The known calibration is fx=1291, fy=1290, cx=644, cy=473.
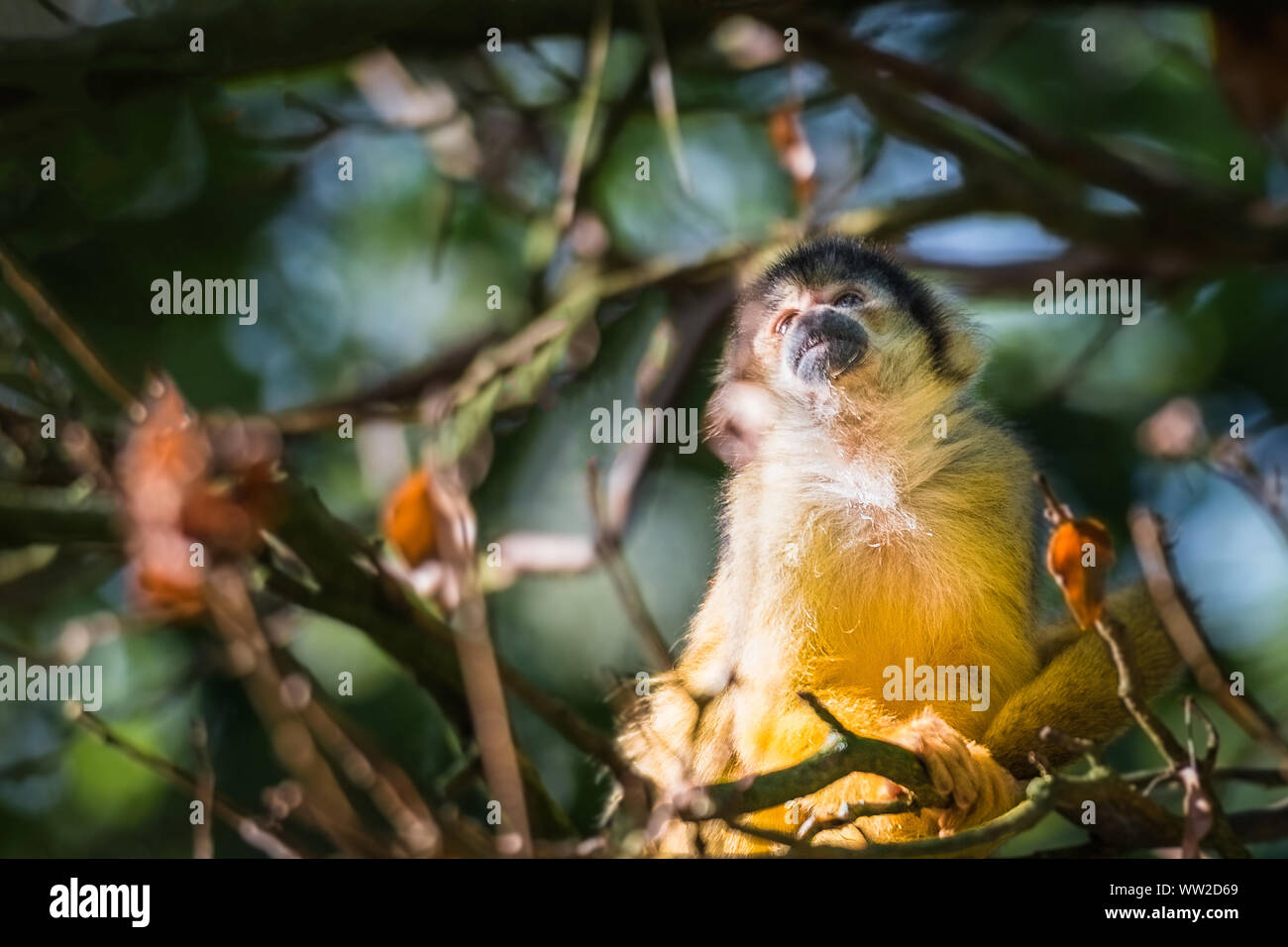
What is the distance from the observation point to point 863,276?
10.6 ft

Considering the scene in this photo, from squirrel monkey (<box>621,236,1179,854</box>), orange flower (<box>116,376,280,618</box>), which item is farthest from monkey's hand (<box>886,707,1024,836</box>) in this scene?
orange flower (<box>116,376,280,618</box>)

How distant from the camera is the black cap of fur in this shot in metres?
3.21

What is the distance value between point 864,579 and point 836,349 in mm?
543

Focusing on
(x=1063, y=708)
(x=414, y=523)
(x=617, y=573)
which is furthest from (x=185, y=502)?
(x=1063, y=708)

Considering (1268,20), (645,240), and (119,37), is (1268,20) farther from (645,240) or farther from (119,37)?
(119,37)

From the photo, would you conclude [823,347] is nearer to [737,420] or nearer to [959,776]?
[737,420]

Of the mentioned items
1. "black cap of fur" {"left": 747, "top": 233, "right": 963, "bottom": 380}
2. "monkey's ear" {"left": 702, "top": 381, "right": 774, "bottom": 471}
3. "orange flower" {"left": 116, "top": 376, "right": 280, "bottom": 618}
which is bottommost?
"orange flower" {"left": 116, "top": 376, "right": 280, "bottom": 618}

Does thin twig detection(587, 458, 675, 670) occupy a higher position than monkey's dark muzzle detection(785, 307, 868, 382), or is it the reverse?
monkey's dark muzzle detection(785, 307, 868, 382)

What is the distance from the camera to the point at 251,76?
373 centimetres

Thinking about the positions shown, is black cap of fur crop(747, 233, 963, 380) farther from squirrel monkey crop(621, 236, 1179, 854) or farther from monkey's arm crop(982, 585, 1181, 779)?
monkey's arm crop(982, 585, 1181, 779)

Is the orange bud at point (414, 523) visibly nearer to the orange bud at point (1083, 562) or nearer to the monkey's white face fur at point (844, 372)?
the monkey's white face fur at point (844, 372)

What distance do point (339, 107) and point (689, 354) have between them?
143cm

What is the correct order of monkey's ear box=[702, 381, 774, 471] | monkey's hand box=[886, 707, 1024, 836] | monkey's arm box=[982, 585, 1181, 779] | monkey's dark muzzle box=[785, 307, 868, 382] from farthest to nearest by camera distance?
1. monkey's ear box=[702, 381, 774, 471]
2. monkey's dark muzzle box=[785, 307, 868, 382]
3. monkey's arm box=[982, 585, 1181, 779]
4. monkey's hand box=[886, 707, 1024, 836]
